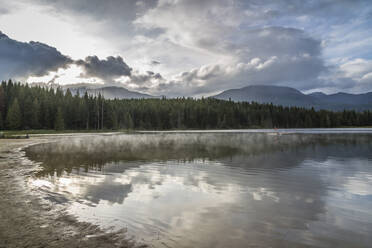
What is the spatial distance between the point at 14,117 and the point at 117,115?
2555 inches

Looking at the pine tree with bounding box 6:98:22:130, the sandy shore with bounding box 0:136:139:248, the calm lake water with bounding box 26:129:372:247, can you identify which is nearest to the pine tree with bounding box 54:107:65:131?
the pine tree with bounding box 6:98:22:130

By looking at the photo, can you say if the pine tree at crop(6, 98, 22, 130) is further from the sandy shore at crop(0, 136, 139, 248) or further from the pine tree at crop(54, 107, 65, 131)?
the sandy shore at crop(0, 136, 139, 248)

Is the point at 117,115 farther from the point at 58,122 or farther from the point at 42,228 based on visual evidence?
the point at 42,228

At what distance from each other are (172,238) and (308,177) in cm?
1368

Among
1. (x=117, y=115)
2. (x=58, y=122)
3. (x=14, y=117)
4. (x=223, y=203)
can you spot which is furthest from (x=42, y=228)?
(x=117, y=115)

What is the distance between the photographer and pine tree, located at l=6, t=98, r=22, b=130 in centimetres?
9481

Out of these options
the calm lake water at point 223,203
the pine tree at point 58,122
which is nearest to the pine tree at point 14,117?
the pine tree at point 58,122

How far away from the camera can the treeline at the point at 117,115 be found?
342 ft

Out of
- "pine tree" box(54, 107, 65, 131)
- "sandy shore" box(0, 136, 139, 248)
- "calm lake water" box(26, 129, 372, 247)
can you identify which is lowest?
"calm lake water" box(26, 129, 372, 247)

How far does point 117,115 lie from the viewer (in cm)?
15588

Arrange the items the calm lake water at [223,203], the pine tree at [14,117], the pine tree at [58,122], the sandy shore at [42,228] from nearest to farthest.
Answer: the sandy shore at [42,228]
the calm lake water at [223,203]
the pine tree at [14,117]
the pine tree at [58,122]

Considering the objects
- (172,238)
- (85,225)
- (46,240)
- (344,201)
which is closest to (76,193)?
(85,225)

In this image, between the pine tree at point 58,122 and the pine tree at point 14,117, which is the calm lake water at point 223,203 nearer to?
the pine tree at point 14,117

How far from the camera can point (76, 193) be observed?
13.2 meters
